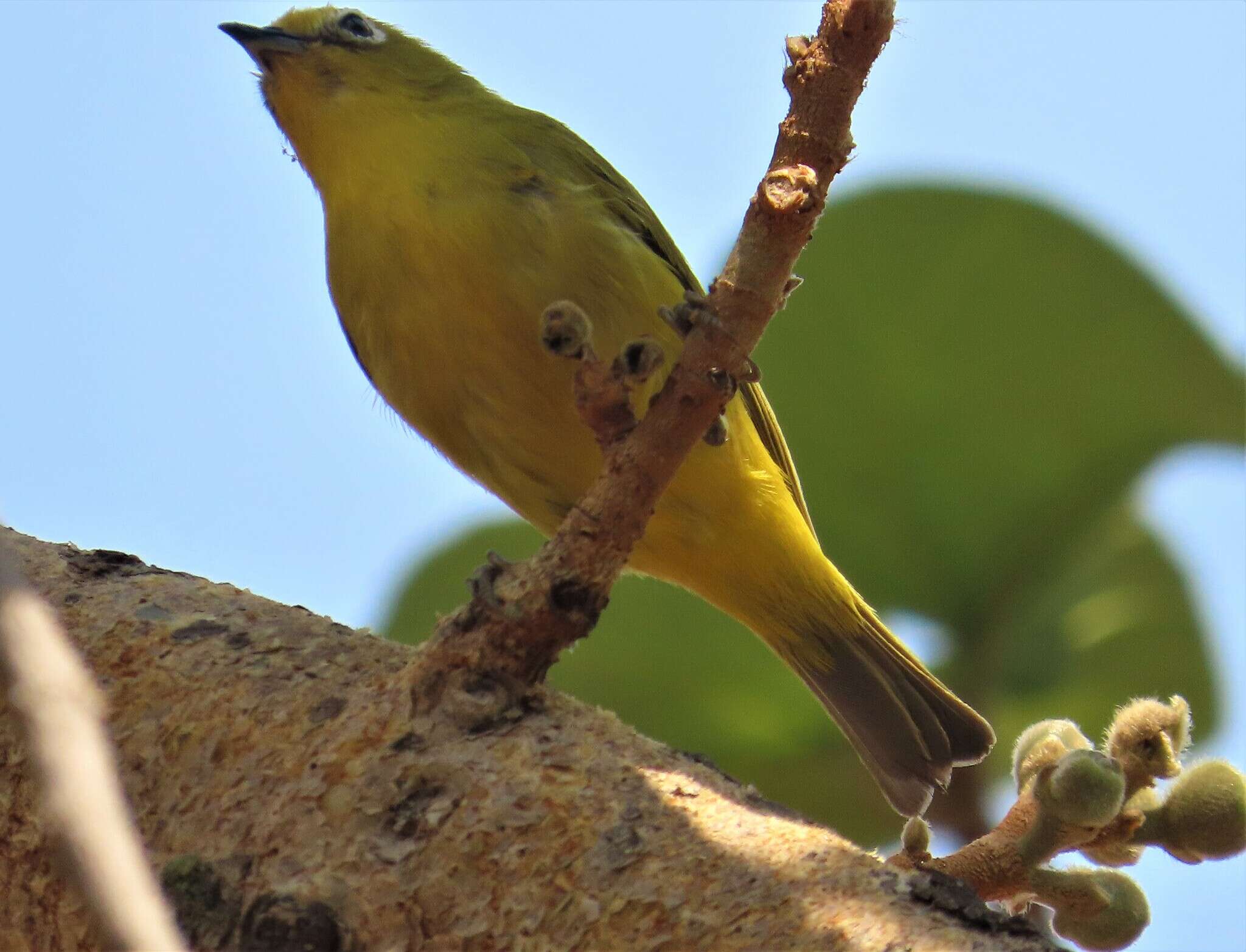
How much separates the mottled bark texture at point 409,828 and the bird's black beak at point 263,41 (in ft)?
7.11

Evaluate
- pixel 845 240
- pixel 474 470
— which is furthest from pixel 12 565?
pixel 845 240

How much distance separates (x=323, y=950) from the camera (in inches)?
78.6

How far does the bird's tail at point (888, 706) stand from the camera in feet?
12.6

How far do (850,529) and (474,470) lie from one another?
6.17 feet

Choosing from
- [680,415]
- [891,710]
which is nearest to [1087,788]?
[680,415]

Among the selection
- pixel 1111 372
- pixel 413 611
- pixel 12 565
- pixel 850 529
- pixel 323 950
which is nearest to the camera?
pixel 12 565

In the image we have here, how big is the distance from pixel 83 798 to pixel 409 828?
1.42 meters

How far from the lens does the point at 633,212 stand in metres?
3.87

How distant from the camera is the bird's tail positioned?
12.6 ft

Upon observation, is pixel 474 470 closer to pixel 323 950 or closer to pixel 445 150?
pixel 445 150

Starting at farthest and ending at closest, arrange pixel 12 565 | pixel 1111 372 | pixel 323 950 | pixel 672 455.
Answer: pixel 1111 372 → pixel 672 455 → pixel 323 950 → pixel 12 565

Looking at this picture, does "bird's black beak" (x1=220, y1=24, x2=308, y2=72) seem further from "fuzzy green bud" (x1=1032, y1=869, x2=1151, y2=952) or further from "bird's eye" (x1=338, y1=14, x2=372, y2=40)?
"fuzzy green bud" (x1=1032, y1=869, x2=1151, y2=952)

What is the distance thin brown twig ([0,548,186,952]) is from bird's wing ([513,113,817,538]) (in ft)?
9.75

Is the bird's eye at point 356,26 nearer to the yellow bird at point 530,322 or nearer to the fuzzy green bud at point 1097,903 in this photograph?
the yellow bird at point 530,322
